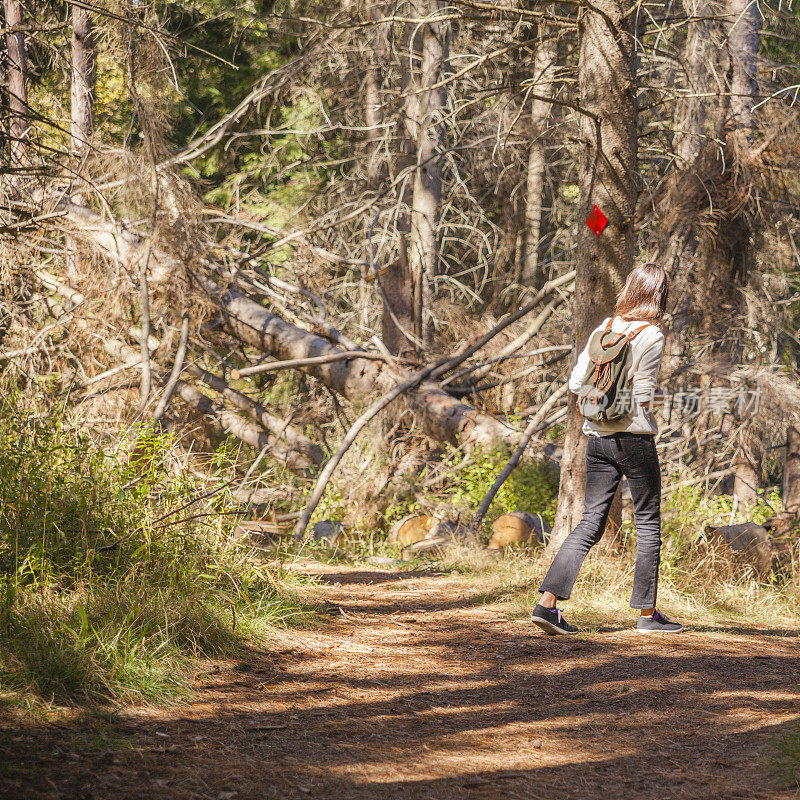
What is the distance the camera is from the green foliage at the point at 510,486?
8.64m

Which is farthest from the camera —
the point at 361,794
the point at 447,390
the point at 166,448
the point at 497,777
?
the point at 447,390

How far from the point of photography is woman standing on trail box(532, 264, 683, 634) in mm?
4734

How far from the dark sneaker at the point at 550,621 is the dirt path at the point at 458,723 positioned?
76mm

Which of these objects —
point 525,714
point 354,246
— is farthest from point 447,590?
point 354,246

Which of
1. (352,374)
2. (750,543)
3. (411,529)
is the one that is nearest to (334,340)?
(352,374)

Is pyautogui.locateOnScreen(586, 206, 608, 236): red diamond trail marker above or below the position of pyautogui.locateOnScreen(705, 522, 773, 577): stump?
above

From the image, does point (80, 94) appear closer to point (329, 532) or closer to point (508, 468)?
point (329, 532)

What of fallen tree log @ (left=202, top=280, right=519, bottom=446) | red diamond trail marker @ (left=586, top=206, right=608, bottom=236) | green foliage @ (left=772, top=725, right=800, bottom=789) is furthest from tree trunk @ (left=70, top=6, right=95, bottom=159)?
green foliage @ (left=772, top=725, right=800, bottom=789)

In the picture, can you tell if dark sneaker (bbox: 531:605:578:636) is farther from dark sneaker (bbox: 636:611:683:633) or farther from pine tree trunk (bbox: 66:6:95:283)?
pine tree trunk (bbox: 66:6:95:283)

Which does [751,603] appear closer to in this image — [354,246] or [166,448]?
[166,448]

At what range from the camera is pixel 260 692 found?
12.4 ft

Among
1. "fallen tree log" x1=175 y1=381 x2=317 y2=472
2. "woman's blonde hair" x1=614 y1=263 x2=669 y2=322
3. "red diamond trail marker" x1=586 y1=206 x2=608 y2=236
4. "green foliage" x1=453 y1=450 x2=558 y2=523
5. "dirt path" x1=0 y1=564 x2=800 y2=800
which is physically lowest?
"dirt path" x1=0 y1=564 x2=800 y2=800

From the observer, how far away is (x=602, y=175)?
19.8ft

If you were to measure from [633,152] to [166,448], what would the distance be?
3711 mm
